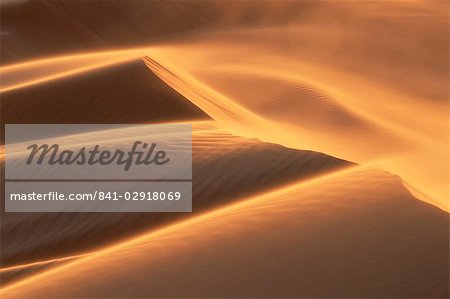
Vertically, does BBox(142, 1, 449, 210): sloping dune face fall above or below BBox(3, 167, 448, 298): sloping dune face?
above

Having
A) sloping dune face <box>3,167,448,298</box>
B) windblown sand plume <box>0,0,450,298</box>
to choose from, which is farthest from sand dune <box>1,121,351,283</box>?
sloping dune face <box>3,167,448,298</box>

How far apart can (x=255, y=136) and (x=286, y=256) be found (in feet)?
11.4

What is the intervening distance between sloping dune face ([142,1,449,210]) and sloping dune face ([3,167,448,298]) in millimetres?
904

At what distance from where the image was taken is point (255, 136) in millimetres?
7746

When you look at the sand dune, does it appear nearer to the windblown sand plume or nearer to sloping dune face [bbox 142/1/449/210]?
the windblown sand plume

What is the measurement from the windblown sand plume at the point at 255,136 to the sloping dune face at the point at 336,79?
0.05 metres

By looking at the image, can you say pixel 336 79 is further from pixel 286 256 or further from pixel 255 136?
pixel 286 256

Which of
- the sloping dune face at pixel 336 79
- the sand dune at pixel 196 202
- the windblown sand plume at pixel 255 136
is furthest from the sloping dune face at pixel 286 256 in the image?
the sloping dune face at pixel 336 79

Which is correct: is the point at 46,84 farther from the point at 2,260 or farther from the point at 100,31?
the point at 100,31

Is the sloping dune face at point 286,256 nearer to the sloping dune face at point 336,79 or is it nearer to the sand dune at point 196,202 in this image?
the sand dune at point 196,202

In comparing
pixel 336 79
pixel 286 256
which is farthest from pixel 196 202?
pixel 336 79

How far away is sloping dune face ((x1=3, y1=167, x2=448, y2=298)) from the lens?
4.04m

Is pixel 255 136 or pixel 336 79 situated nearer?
pixel 255 136

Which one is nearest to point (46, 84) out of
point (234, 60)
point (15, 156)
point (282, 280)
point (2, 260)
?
point (15, 156)
